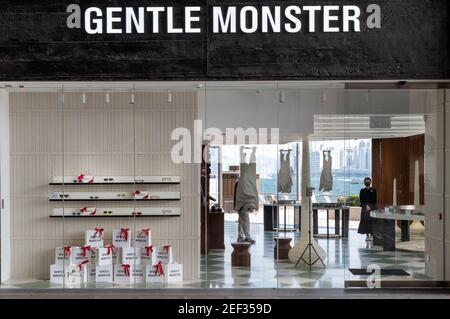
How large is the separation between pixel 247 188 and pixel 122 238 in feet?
6.05

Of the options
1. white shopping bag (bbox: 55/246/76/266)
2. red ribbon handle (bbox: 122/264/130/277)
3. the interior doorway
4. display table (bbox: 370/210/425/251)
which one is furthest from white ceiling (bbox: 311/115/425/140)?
white shopping bag (bbox: 55/246/76/266)

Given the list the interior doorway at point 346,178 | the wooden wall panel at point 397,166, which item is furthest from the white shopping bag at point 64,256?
the wooden wall panel at point 397,166

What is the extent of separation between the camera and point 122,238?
871cm

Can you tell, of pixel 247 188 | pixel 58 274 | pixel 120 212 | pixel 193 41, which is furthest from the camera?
pixel 120 212

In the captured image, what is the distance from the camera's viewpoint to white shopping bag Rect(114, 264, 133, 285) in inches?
331

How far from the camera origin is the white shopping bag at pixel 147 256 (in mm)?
8570

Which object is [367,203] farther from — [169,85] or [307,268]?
[169,85]

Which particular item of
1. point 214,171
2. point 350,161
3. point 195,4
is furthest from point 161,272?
point 195,4

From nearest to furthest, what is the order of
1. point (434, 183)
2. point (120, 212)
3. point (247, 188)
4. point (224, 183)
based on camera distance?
point (434, 183) < point (247, 188) < point (224, 183) < point (120, 212)

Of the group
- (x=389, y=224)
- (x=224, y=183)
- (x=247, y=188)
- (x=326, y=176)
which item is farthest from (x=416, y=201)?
(x=224, y=183)

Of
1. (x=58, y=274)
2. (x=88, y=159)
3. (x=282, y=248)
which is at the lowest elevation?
(x=58, y=274)

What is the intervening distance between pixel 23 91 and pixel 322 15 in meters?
4.07

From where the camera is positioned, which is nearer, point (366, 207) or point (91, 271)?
point (366, 207)

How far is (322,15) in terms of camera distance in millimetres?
7715
